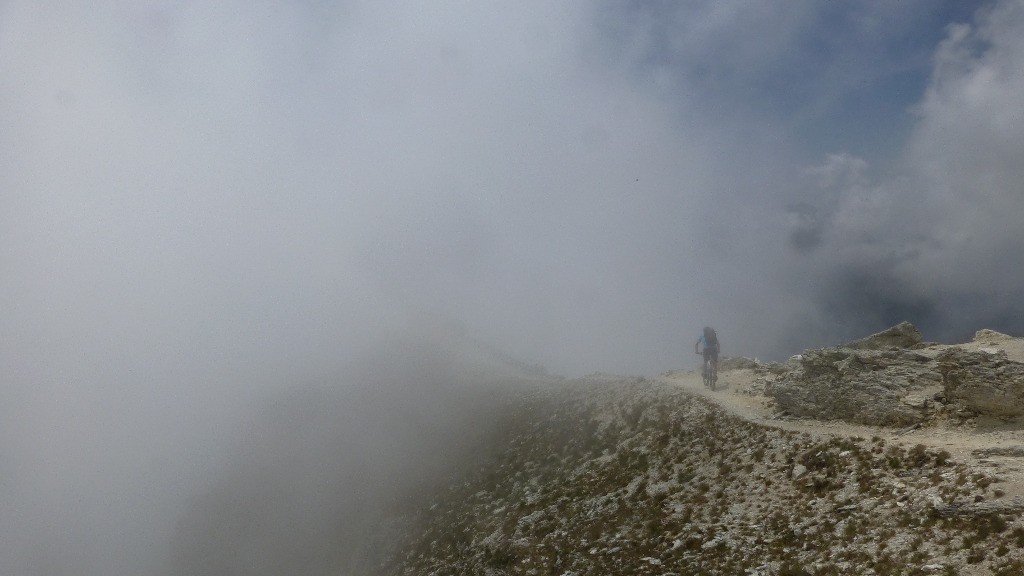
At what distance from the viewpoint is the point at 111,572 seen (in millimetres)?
83812

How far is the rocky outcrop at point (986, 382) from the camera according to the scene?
77.5 ft

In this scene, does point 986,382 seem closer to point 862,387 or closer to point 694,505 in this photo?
point 862,387

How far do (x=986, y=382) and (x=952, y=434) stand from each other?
2821mm

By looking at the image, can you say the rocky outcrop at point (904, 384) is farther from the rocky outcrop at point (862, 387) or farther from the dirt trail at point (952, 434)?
the dirt trail at point (952, 434)

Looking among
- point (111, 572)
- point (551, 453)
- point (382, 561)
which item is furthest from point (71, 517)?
point (551, 453)

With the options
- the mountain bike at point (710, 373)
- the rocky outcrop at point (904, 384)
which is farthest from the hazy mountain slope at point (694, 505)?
the mountain bike at point (710, 373)

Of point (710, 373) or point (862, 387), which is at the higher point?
point (710, 373)

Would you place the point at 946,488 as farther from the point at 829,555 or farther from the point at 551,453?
the point at 551,453

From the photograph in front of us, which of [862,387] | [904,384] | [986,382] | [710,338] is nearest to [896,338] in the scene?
[904,384]

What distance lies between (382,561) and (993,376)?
1615 inches

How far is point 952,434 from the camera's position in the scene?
23969 millimetres

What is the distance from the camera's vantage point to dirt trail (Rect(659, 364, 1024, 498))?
766 inches

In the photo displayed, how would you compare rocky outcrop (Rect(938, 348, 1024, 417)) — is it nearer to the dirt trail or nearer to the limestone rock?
the dirt trail

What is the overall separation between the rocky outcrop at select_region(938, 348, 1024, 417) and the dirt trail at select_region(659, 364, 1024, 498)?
77 cm
